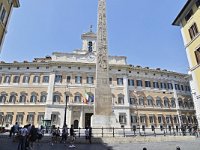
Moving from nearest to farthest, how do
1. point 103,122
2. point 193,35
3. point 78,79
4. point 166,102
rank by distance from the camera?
point 103,122
point 193,35
point 78,79
point 166,102

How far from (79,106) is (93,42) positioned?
46.5ft

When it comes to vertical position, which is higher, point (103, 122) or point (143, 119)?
point (143, 119)

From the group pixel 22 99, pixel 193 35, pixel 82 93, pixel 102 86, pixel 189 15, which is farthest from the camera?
pixel 82 93

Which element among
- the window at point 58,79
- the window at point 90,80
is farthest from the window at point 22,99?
the window at point 90,80

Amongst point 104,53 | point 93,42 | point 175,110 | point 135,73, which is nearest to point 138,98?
point 135,73

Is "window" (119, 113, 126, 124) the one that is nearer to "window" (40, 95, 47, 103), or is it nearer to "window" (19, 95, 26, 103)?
"window" (40, 95, 47, 103)

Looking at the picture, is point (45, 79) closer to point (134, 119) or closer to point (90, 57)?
point (90, 57)

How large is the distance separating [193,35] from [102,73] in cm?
819

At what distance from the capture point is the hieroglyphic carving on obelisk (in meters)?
13.1

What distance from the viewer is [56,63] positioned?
29734mm

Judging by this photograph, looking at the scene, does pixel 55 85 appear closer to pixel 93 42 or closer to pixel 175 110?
pixel 93 42

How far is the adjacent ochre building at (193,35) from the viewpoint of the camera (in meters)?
12.7

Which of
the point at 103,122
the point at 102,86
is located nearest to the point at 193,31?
the point at 102,86

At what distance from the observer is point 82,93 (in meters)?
28.6
